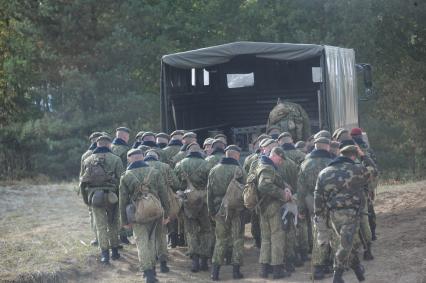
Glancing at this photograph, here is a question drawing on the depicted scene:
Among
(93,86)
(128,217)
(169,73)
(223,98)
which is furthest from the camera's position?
(93,86)

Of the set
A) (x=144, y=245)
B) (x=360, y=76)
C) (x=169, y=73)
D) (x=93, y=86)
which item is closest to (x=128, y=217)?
(x=144, y=245)

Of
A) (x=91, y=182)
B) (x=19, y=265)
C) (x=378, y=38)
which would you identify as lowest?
(x=19, y=265)

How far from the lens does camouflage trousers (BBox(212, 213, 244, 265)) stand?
12664 millimetres

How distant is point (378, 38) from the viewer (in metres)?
32.8

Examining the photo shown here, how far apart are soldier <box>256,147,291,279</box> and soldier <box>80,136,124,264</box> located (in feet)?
8.18

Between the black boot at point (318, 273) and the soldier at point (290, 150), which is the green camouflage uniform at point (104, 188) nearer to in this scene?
the soldier at point (290, 150)

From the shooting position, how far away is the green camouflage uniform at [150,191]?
12.3m

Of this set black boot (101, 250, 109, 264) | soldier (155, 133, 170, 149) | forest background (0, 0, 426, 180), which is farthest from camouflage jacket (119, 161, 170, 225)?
forest background (0, 0, 426, 180)

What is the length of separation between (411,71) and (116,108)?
36.1ft

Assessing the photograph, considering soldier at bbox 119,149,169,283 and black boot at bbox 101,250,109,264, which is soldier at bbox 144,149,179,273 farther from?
black boot at bbox 101,250,109,264

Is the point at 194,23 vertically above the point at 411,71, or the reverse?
the point at 194,23

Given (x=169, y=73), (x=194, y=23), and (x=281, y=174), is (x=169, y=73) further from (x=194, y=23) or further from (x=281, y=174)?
(x=194, y=23)

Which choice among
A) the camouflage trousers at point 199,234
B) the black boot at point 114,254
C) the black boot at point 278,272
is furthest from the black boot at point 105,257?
the black boot at point 278,272

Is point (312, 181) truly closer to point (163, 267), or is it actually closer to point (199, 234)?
point (199, 234)
